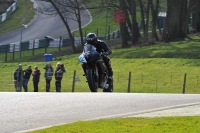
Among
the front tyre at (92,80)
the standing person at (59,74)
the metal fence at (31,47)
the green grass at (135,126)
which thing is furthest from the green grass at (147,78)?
the front tyre at (92,80)

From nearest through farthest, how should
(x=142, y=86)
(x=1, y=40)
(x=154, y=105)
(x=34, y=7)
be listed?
(x=154, y=105)
(x=142, y=86)
(x=1, y=40)
(x=34, y=7)

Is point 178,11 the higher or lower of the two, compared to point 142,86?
higher

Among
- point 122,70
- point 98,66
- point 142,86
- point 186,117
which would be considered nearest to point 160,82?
point 142,86

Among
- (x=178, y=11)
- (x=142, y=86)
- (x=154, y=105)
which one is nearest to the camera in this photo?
(x=154, y=105)

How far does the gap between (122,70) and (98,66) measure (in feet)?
63.1

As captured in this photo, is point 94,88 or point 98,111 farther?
point 94,88

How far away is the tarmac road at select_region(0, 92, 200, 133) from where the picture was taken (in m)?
12.1

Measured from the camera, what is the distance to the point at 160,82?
3278 centimetres

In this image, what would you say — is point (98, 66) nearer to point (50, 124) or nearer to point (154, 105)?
point (154, 105)

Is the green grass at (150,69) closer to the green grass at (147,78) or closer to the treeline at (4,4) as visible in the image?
the green grass at (147,78)

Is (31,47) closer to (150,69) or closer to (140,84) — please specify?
(150,69)

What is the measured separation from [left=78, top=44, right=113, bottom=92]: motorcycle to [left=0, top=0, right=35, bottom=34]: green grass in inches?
2112

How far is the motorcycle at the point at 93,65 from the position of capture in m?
18.8

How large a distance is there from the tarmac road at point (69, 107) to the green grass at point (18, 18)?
57.2m
